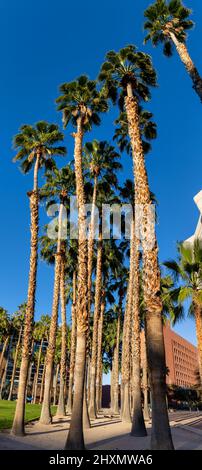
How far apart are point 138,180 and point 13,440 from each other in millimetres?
10921

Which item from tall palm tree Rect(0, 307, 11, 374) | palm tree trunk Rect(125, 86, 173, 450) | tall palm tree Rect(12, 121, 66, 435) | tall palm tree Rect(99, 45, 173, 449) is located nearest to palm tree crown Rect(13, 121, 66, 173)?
tall palm tree Rect(12, 121, 66, 435)

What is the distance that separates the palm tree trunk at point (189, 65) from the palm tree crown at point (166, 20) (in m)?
0.44

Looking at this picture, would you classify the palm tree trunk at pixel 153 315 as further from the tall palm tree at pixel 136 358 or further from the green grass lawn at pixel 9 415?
the green grass lawn at pixel 9 415

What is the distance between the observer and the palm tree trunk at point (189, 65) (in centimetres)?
1347

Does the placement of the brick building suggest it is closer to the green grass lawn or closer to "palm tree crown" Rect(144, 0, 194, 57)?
the green grass lawn

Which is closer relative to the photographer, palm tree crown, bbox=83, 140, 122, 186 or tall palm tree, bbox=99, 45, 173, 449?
tall palm tree, bbox=99, 45, 173, 449

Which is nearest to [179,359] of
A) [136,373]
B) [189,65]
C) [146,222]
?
[136,373]

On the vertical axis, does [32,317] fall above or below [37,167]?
below

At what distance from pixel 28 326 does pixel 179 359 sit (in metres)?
106

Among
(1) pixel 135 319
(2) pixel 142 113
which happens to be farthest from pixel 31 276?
(2) pixel 142 113

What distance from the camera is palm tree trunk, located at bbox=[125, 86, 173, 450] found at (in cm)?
831

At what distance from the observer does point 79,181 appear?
1594cm

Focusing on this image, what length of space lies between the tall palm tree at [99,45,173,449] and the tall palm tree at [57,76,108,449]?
1.50m
